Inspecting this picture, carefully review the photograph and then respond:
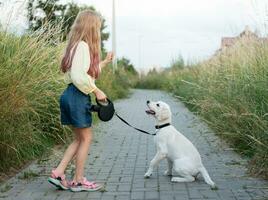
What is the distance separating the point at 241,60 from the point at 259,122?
3.44m

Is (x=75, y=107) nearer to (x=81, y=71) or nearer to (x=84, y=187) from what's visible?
(x=81, y=71)

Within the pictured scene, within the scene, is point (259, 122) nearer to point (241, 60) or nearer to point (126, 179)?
point (126, 179)

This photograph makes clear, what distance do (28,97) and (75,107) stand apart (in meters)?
1.91

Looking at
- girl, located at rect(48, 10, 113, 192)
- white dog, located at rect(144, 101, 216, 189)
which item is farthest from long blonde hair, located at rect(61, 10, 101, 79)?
white dog, located at rect(144, 101, 216, 189)

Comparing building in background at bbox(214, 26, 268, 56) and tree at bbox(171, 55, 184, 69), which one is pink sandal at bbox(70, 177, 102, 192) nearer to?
building in background at bbox(214, 26, 268, 56)

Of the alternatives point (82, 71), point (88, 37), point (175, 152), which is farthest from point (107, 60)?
point (175, 152)

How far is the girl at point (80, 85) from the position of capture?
6.30m

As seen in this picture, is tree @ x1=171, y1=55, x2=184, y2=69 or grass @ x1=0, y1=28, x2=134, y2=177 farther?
tree @ x1=171, y1=55, x2=184, y2=69

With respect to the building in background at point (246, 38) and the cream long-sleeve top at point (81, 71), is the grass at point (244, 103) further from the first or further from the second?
the cream long-sleeve top at point (81, 71)

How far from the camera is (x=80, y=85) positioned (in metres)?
6.26

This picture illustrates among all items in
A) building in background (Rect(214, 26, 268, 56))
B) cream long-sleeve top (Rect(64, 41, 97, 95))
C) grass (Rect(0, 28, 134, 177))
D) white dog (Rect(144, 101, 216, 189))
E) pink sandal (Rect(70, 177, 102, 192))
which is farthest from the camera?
building in background (Rect(214, 26, 268, 56))

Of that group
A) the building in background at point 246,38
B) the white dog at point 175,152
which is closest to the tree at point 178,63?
the building in background at point 246,38

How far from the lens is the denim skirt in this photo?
6.36 meters

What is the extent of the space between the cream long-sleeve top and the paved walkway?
4.14 feet
